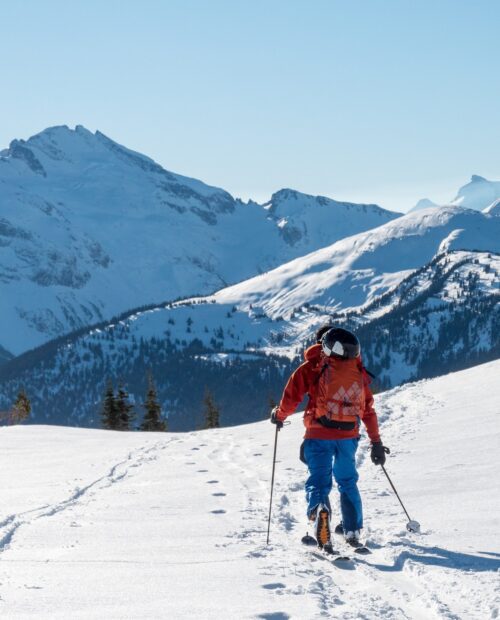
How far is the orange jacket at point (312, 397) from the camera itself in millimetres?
8703

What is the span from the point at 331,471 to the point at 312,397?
2.97 ft

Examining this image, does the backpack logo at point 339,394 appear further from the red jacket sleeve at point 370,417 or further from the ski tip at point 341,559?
the ski tip at point 341,559

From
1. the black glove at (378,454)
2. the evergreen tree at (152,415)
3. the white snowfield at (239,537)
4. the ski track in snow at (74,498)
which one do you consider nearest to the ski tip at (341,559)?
the white snowfield at (239,537)

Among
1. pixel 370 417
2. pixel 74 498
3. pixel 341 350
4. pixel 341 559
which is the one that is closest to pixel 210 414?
pixel 74 498

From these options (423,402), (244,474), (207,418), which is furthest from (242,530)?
(207,418)

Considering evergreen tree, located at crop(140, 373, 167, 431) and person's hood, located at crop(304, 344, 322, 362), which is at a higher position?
person's hood, located at crop(304, 344, 322, 362)

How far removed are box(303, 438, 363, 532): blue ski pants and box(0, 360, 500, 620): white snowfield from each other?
0.52m

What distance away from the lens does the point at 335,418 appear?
862 cm

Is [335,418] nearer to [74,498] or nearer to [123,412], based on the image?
[74,498]

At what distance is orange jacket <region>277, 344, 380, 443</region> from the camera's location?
870 centimetres

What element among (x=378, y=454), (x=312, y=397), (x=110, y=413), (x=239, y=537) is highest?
(x=312, y=397)

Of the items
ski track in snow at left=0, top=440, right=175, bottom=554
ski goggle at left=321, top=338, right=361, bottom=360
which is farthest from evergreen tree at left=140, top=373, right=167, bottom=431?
ski goggle at left=321, top=338, right=361, bottom=360

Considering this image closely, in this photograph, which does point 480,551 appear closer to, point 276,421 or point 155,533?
point 276,421

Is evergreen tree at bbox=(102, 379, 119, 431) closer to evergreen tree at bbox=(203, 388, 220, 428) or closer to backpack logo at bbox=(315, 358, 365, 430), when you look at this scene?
evergreen tree at bbox=(203, 388, 220, 428)
